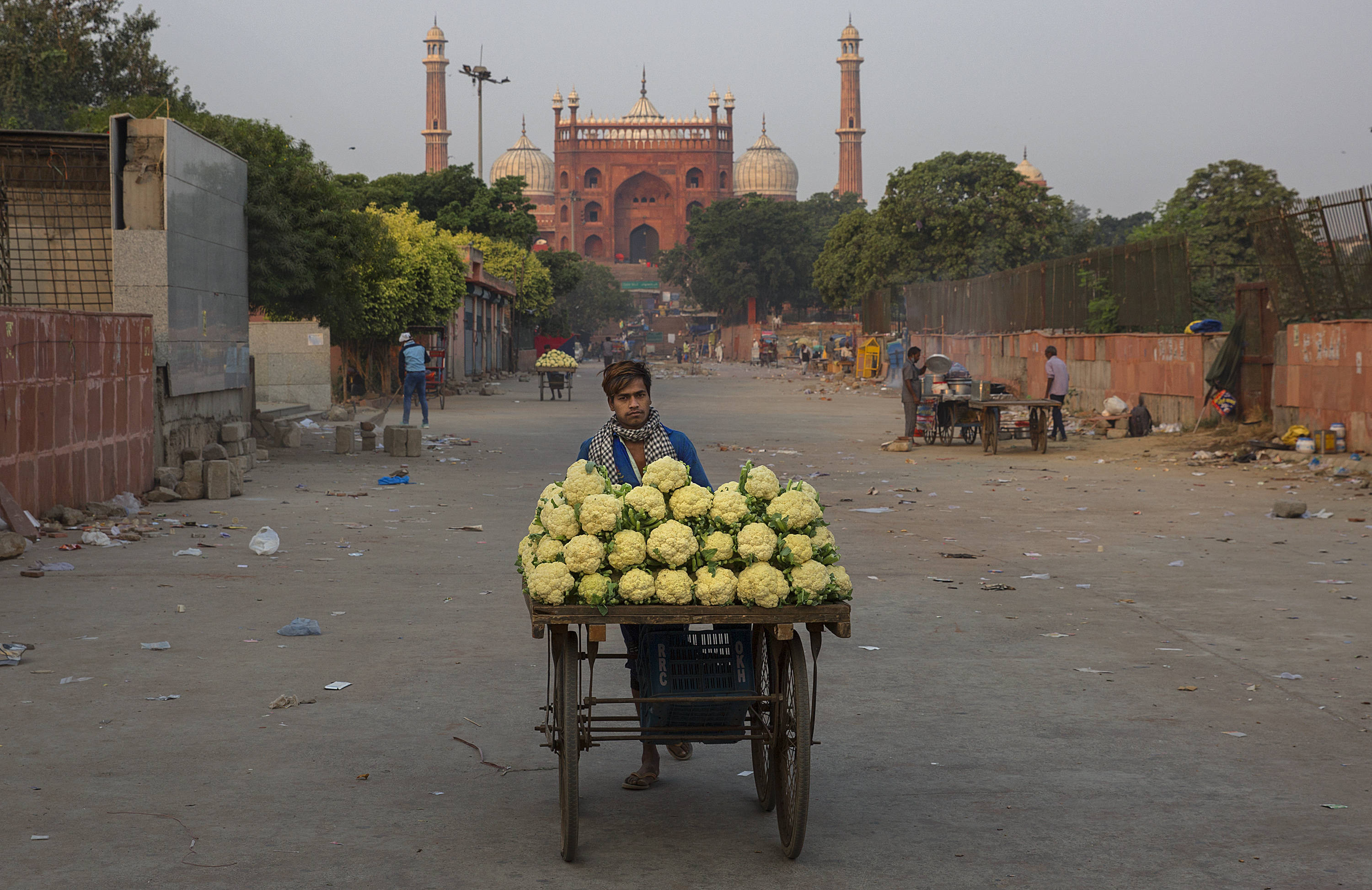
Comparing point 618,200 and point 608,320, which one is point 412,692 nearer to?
point 608,320

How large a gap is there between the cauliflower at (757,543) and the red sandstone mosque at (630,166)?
128 metres

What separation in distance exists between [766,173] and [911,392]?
119 meters

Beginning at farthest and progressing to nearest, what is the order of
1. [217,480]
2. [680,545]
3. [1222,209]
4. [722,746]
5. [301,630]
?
[1222,209] → [217,480] → [301,630] → [722,746] → [680,545]

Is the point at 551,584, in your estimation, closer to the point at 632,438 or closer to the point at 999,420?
the point at 632,438

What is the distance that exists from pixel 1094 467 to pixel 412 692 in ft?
44.8

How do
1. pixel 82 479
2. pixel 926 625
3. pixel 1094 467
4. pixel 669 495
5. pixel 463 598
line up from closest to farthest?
pixel 669 495 < pixel 926 625 < pixel 463 598 < pixel 82 479 < pixel 1094 467

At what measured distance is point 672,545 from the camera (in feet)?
14.2

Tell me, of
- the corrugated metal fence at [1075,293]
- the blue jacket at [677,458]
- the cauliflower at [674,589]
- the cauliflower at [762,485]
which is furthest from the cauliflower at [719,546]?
the corrugated metal fence at [1075,293]

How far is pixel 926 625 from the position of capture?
7.99 m

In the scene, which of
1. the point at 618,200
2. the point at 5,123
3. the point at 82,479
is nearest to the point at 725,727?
the point at 82,479

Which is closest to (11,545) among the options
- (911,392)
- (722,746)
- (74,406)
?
(74,406)

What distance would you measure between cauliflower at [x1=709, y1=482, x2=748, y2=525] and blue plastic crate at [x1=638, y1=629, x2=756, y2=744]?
47 centimetres

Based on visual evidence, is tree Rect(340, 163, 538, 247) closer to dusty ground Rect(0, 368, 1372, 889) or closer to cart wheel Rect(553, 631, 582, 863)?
dusty ground Rect(0, 368, 1372, 889)

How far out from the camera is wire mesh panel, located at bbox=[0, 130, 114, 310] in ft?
51.5
